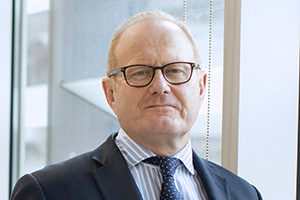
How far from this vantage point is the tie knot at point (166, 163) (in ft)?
4.82

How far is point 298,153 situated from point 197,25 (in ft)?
1.74

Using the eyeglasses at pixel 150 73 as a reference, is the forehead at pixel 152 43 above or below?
above

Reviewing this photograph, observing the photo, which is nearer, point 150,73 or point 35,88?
point 150,73

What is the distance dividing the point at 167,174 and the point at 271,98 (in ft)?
1.61

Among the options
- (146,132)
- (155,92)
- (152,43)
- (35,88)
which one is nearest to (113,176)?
(146,132)

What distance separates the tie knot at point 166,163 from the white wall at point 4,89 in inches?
44.2

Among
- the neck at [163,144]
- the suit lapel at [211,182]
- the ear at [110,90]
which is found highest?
the ear at [110,90]

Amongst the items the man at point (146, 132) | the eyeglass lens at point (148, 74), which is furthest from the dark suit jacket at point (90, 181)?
the eyeglass lens at point (148, 74)

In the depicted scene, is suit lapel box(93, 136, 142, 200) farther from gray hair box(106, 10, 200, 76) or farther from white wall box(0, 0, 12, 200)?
white wall box(0, 0, 12, 200)

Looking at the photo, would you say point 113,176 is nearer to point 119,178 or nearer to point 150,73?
point 119,178

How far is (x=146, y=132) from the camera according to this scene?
4.71ft

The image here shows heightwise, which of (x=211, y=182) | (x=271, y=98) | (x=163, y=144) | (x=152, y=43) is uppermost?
(x=152, y=43)

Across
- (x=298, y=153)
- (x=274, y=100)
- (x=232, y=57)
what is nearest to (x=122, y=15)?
(x=232, y=57)

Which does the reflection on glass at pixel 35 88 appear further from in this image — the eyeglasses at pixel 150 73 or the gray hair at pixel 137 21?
the eyeglasses at pixel 150 73
